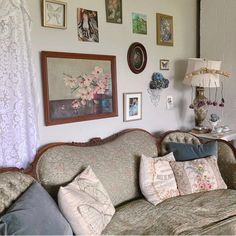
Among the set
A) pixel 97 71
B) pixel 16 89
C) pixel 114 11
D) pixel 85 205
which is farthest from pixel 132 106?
pixel 85 205

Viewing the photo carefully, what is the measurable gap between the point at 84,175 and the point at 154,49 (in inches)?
62.5

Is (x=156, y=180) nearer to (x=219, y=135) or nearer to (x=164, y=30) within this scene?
(x=219, y=135)

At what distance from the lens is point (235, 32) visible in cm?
331

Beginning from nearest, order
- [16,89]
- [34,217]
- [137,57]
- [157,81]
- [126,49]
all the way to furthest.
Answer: [34,217]
[16,89]
[126,49]
[137,57]
[157,81]

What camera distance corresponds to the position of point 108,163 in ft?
7.82

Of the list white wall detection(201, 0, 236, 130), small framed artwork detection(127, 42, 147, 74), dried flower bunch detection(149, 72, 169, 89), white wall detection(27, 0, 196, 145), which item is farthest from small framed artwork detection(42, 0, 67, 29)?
white wall detection(201, 0, 236, 130)

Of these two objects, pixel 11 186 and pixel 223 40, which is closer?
pixel 11 186

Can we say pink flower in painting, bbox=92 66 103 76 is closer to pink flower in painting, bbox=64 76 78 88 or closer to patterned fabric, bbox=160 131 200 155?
pink flower in painting, bbox=64 76 78 88

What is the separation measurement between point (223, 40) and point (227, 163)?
1408mm

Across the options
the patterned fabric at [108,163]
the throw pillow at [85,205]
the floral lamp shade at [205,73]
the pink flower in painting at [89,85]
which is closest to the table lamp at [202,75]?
the floral lamp shade at [205,73]

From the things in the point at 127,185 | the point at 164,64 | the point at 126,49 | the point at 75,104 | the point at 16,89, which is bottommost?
the point at 127,185

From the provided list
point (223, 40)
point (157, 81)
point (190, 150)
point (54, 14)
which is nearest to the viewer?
point (54, 14)

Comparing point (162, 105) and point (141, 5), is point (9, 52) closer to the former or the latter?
point (141, 5)

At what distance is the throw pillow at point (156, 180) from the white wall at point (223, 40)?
1330 mm
